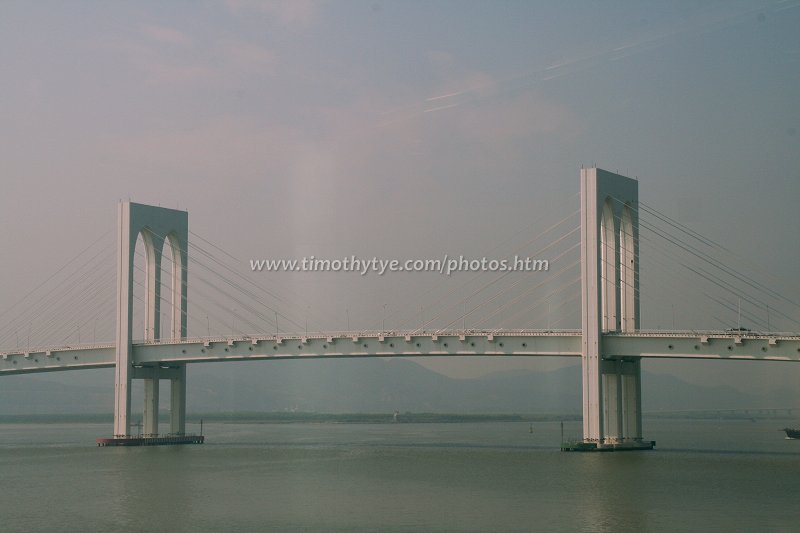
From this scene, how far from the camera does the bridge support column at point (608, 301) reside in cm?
5575

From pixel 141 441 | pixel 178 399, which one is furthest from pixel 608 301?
pixel 141 441

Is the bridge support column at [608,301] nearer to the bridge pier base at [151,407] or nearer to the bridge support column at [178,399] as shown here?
the bridge support column at [178,399]

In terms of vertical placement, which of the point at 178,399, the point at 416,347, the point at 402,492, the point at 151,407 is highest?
the point at 416,347

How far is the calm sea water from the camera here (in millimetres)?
33000

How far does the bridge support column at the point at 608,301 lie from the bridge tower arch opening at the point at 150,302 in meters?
26.4

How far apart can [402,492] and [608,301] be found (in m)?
21.6

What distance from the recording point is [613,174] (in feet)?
193

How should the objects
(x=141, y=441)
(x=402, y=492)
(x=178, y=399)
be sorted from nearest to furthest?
(x=402, y=492), (x=141, y=441), (x=178, y=399)

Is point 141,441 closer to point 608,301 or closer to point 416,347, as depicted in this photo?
point 416,347

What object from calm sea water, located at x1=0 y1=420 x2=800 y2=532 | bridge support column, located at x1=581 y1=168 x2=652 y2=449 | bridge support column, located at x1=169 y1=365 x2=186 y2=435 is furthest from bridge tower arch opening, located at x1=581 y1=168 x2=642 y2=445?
bridge support column, located at x1=169 y1=365 x2=186 y2=435

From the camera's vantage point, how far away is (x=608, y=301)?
192 feet

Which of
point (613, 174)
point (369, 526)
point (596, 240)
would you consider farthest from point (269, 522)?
point (613, 174)

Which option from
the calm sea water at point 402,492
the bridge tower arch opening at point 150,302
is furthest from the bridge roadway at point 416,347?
the calm sea water at point 402,492

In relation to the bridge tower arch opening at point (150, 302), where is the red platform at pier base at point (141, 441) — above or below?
below
